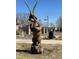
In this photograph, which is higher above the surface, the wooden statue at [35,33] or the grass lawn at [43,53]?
the wooden statue at [35,33]

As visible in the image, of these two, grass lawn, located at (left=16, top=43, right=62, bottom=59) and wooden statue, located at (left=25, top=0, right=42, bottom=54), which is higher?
wooden statue, located at (left=25, top=0, right=42, bottom=54)

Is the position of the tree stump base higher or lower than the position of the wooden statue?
lower

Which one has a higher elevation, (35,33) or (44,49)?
(35,33)

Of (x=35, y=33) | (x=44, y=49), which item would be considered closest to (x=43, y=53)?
(x=44, y=49)

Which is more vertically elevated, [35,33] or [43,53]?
[35,33]

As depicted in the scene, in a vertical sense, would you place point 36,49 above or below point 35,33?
below

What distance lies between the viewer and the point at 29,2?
1883 millimetres

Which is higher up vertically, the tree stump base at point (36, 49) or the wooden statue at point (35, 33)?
the wooden statue at point (35, 33)

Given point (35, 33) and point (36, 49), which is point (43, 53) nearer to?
point (36, 49)

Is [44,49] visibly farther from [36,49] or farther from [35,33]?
[35,33]
